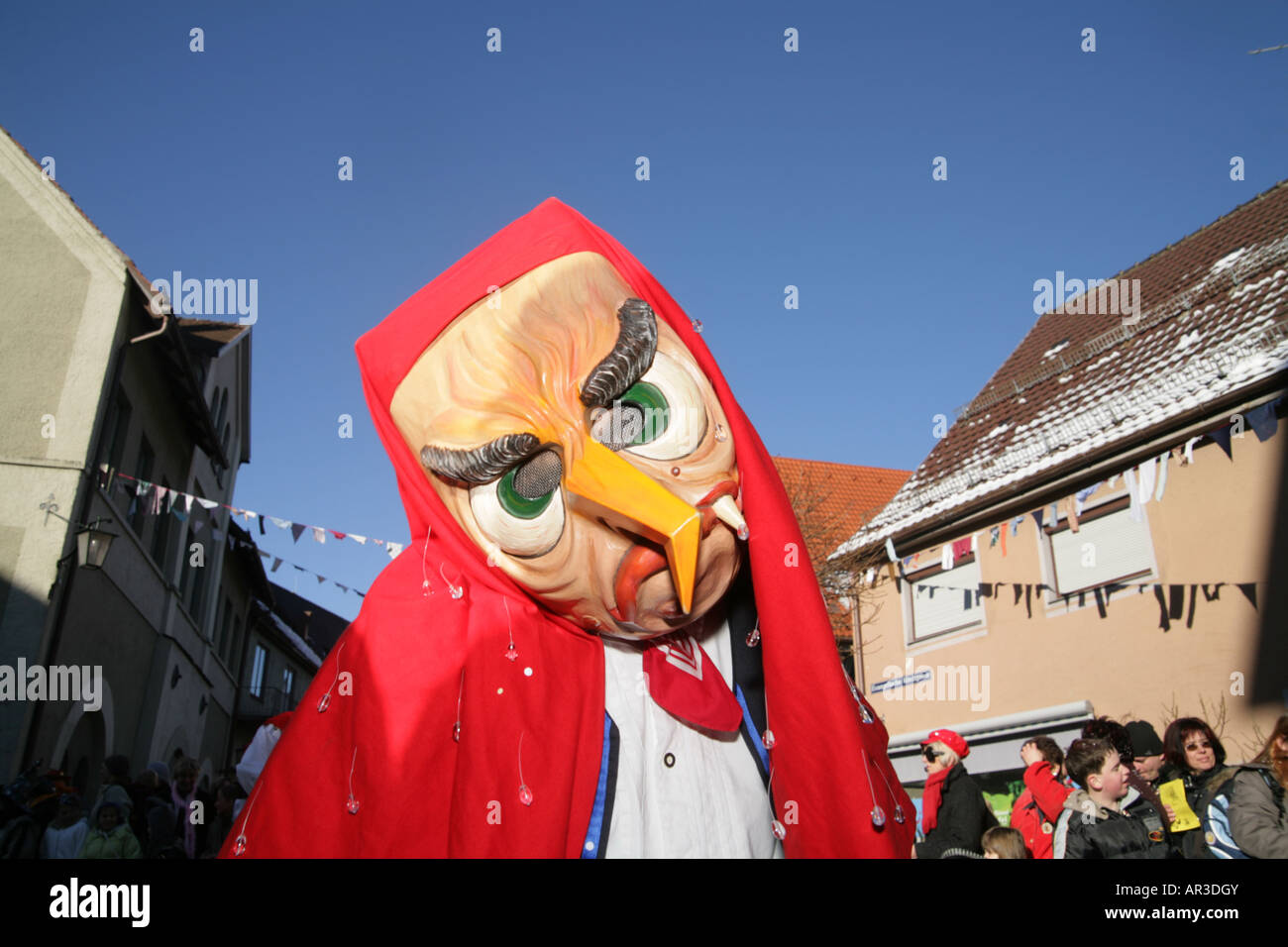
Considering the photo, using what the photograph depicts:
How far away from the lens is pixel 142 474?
13195 millimetres

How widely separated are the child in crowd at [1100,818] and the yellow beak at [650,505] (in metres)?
2.05

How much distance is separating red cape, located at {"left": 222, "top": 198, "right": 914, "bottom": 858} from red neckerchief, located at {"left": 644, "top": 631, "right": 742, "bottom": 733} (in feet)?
0.49

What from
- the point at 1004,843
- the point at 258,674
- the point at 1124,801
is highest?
the point at 258,674

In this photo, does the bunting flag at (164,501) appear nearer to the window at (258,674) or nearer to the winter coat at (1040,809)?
the winter coat at (1040,809)

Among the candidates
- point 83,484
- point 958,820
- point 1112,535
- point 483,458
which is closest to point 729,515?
point 483,458

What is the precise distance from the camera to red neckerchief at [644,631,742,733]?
286 cm

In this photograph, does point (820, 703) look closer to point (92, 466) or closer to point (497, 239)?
point (497, 239)

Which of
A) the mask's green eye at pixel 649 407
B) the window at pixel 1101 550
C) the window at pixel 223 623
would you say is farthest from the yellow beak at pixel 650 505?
the window at pixel 223 623

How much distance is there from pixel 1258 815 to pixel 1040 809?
1.67 m

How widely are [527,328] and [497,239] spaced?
18.1 inches

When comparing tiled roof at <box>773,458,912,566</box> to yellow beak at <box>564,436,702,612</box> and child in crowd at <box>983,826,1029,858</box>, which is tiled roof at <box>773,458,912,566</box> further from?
yellow beak at <box>564,436,702,612</box>

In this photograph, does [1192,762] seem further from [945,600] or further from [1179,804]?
[945,600]

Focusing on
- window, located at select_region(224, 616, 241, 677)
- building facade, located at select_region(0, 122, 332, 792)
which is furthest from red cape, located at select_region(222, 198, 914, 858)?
window, located at select_region(224, 616, 241, 677)
